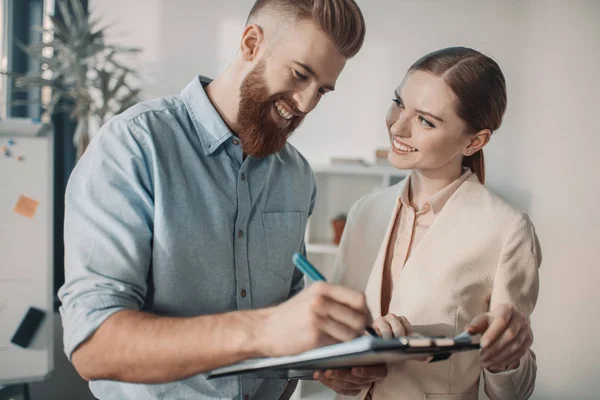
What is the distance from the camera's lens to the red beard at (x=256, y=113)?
3.91 feet

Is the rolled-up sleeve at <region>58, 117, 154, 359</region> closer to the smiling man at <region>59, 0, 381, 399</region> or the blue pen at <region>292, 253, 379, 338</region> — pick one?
the smiling man at <region>59, 0, 381, 399</region>

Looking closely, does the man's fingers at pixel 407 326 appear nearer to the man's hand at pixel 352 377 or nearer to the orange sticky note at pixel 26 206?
the man's hand at pixel 352 377

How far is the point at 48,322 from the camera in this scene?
2.34 m

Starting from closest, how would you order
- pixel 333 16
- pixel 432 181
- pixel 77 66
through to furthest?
1. pixel 333 16
2. pixel 432 181
3. pixel 77 66

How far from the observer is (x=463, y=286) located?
3.93 feet

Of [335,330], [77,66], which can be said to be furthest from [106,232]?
[77,66]

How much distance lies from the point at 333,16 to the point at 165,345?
717 mm

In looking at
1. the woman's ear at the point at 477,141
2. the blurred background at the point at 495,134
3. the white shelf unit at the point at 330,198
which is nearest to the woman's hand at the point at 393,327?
the woman's ear at the point at 477,141

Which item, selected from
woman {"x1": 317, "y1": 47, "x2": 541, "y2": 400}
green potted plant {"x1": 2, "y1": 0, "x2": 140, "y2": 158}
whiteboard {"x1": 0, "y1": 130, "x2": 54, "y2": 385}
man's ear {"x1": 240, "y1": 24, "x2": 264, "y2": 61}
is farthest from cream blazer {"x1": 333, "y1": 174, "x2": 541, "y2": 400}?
green potted plant {"x1": 2, "y1": 0, "x2": 140, "y2": 158}

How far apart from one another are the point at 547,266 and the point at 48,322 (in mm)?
2499

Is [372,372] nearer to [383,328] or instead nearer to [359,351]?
[383,328]

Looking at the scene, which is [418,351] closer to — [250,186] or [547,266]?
[250,186]

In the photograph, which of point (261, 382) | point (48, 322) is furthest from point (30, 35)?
point (261, 382)

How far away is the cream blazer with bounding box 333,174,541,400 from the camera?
3.91 ft
